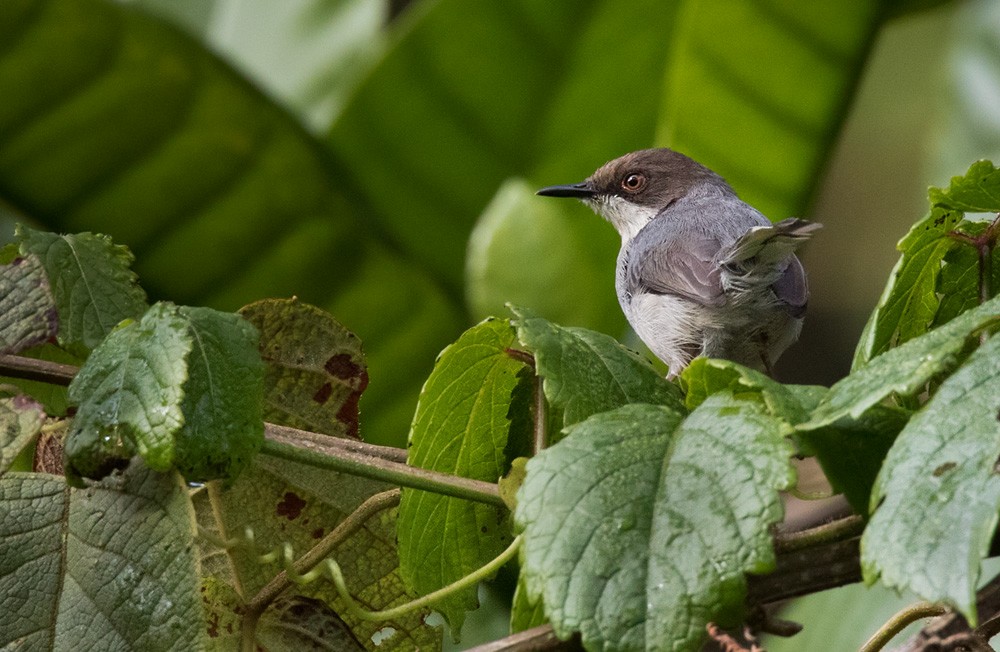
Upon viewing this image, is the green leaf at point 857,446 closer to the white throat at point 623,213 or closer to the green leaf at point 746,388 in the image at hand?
the green leaf at point 746,388

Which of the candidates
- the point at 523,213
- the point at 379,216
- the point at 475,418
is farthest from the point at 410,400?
the point at 475,418

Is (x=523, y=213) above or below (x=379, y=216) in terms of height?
above

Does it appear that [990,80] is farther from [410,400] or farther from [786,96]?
[410,400]

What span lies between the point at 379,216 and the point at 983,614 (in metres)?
2.66

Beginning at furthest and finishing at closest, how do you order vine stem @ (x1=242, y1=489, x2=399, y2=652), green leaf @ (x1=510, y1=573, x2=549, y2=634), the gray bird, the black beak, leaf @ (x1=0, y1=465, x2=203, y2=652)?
the black beak → the gray bird → vine stem @ (x1=242, y1=489, x2=399, y2=652) → leaf @ (x1=0, y1=465, x2=203, y2=652) → green leaf @ (x1=510, y1=573, x2=549, y2=634)

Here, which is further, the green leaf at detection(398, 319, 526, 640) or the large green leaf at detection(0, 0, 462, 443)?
the large green leaf at detection(0, 0, 462, 443)

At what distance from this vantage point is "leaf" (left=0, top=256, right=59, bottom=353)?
1.45m

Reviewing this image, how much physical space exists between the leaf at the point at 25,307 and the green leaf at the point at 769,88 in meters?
2.49

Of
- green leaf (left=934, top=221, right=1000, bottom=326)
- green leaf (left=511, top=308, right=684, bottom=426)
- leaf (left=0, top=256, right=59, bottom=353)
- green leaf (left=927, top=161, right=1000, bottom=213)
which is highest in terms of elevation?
green leaf (left=927, top=161, right=1000, bottom=213)

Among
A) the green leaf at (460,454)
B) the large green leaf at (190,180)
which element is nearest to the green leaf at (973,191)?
the green leaf at (460,454)

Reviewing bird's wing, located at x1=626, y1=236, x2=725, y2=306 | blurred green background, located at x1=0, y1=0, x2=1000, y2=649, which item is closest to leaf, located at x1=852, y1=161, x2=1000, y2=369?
blurred green background, located at x1=0, y1=0, x2=1000, y2=649

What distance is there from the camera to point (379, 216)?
3578mm

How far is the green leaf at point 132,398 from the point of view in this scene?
4.06 feet

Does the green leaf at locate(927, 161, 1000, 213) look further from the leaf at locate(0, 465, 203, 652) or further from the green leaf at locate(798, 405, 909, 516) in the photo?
the leaf at locate(0, 465, 203, 652)
